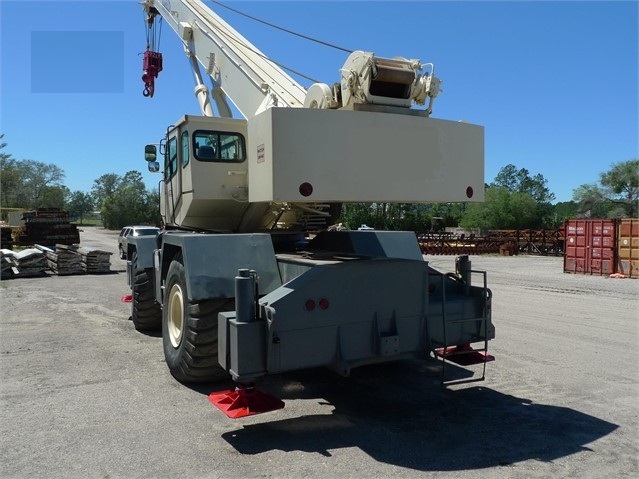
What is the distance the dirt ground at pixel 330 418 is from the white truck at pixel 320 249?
57 cm

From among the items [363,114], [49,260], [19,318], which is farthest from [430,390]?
[49,260]

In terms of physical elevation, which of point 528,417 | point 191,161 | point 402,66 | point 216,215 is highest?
point 402,66

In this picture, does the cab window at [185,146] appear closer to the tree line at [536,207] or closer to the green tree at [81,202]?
the tree line at [536,207]

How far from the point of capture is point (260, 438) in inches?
181

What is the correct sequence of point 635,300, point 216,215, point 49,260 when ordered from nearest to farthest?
1. point 216,215
2. point 635,300
3. point 49,260

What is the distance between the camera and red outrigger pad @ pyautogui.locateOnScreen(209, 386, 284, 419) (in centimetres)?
451

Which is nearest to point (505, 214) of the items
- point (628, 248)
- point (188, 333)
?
point (628, 248)

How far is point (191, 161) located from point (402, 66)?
2.78 metres

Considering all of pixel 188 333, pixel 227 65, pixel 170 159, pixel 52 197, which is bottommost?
pixel 188 333

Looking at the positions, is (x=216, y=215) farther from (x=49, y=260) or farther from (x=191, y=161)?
(x=49, y=260)

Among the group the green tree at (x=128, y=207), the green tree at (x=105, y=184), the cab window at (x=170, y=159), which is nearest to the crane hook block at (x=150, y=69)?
the cab window at (x=170, y=159)

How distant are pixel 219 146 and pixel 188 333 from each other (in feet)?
7.85

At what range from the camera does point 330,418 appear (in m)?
5.11

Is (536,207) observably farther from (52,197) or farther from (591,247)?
(52,197)
